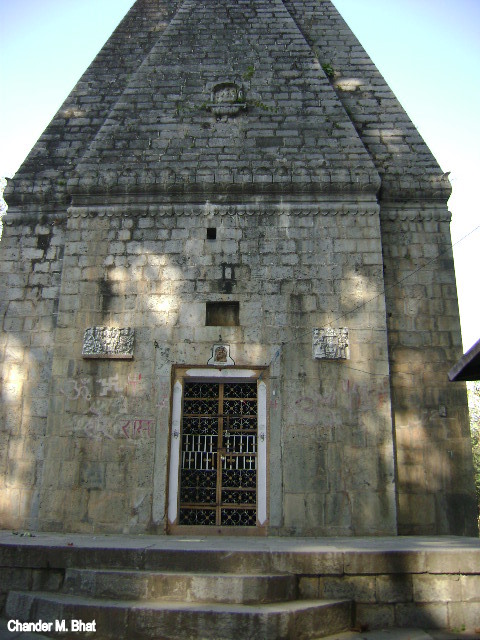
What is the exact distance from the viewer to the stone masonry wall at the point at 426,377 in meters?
8.27

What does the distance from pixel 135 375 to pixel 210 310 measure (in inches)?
62.0

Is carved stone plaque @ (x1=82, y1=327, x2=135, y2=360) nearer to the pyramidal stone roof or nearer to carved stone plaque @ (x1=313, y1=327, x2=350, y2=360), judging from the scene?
the pyramidal stone roof

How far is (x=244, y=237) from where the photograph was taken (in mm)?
9195

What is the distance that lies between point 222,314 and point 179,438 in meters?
2.07

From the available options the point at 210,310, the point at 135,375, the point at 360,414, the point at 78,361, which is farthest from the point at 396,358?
the point at 78,361

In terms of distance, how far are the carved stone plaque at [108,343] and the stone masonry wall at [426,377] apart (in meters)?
4.23

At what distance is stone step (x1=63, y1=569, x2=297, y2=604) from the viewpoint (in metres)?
5.19

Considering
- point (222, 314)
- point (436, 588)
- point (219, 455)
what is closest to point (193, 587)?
point (436, 588)

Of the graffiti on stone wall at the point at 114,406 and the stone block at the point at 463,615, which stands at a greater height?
the graffiti on stone wall at the point at 114,406

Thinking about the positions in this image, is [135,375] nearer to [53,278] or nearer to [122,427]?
[122,427]

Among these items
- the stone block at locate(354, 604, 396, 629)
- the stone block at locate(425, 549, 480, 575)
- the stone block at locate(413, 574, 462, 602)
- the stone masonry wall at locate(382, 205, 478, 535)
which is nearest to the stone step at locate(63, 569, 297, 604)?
the stone block at locate(354, 604, 396, 629)

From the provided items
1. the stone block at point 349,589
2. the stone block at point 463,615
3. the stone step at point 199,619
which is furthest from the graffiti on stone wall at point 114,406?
the stone block at point 463,615

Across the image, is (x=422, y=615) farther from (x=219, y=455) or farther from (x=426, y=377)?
(x=426, y=377)

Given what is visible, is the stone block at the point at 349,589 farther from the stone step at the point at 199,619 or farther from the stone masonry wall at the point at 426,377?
the stone masonry wall at the point at 426,377
